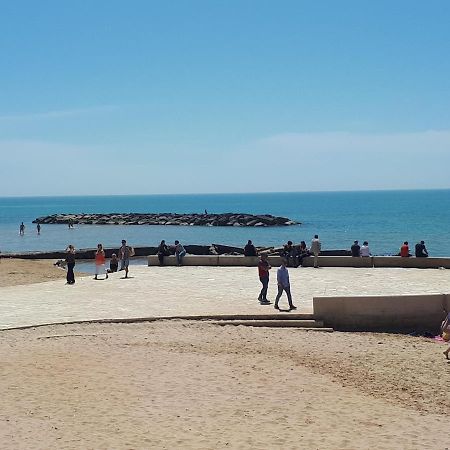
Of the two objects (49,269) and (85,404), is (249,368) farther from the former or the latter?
(49,269)

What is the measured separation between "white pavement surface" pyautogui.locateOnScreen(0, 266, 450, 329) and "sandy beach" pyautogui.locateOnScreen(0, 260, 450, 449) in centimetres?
129

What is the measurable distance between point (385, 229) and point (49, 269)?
61.8m

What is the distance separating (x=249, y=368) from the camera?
12.6 meters

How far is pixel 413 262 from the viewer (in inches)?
938

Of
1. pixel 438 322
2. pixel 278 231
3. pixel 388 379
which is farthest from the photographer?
pixel 278 231

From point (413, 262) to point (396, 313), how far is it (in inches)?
318

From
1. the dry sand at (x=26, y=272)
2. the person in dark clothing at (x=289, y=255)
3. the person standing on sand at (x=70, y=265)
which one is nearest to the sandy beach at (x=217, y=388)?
the person standing on sand at (x=70, y=265)

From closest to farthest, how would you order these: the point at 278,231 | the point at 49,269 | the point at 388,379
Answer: the point at 388,379
the point at 49,269
the point at 278,231

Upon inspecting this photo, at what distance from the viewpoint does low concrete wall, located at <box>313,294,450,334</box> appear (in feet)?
52.9

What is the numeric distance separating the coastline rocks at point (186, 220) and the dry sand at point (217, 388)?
78.8 metres

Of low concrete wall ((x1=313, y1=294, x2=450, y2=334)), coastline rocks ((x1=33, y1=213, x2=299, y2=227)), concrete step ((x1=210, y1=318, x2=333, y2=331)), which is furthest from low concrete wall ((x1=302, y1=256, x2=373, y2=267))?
coastline rocks ((x1=33, y1=213, x2=299, y2=227))

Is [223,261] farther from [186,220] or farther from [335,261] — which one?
[186,220]

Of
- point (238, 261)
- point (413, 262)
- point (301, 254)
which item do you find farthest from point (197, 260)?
point (413, 262)

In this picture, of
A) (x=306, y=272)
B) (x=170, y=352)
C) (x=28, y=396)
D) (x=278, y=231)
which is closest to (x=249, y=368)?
(x=170, y=352)
